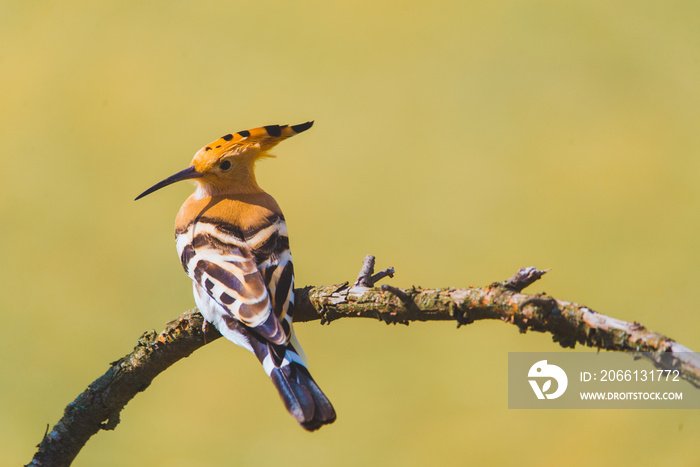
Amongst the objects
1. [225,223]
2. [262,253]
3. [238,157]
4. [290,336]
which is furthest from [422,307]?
[238,157]

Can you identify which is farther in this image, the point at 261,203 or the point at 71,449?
the point at 261,203

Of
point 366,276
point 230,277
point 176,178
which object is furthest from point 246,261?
point 176,178

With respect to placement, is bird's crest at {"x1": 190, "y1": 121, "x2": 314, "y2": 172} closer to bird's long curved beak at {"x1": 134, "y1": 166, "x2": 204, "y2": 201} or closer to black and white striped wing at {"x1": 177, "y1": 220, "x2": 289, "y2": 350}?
bird's long curved beak at {"x1": 134, "y1": 166, "x2": 204, "y2": 201}

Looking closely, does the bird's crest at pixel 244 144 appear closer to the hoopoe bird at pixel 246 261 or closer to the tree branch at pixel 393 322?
the hoopoe bird at pixel 246 261

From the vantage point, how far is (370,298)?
3.28 ft

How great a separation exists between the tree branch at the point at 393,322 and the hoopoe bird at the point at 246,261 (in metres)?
0.05

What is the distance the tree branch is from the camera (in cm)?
Answer: 78

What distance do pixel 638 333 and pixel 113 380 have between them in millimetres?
930

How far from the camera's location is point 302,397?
3.35 ft

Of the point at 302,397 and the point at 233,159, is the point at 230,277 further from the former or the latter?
the point at 233,159

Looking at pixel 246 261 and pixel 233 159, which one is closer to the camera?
pixel 246 261

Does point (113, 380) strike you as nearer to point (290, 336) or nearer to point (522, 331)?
point (290, 336)

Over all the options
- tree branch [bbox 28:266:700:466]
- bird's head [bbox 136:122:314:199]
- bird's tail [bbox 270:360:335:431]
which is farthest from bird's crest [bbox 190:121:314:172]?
bird's tail [bbox 270:360:335:431]

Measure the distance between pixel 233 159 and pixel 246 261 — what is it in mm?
461
